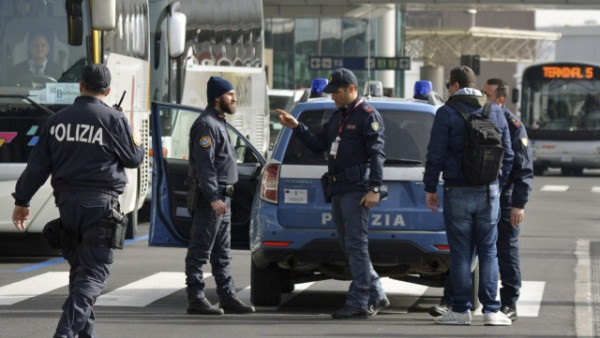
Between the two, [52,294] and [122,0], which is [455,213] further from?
[122,0]

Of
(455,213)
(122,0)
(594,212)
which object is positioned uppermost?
(122,0)

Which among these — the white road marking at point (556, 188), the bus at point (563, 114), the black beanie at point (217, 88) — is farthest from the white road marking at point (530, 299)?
the bus at point (563, 114)

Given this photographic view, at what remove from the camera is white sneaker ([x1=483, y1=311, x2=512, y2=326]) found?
33.4 feet

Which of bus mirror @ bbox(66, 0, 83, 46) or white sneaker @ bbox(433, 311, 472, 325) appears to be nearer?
white sneaker @ bbox(433, 311, 472, 325)

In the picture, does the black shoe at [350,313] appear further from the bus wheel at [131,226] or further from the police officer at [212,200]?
the bus wheel at [131,226]

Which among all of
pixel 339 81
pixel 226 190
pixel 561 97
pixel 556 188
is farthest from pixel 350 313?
pixel 561 97

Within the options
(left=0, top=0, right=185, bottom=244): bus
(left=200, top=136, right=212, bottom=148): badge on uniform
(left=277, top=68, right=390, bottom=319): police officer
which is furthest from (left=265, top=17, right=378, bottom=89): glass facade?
(left=277, top=68, right=390, bottom=319): police officer

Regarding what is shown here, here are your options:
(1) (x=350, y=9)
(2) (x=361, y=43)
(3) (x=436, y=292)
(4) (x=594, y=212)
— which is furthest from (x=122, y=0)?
(2) (x=361, y=43)

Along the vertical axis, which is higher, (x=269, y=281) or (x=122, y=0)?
(x=122, y=0)

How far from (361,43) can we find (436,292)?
52195mm

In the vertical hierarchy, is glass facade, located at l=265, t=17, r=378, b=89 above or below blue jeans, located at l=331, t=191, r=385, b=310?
below

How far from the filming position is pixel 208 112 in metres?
10.8

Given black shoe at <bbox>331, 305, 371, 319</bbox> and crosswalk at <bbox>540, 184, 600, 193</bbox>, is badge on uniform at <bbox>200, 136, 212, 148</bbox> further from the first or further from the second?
crosswalk at <bbox>540, 184, 600, 193</bbox>

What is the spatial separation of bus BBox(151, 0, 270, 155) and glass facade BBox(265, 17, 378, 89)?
123 ft
